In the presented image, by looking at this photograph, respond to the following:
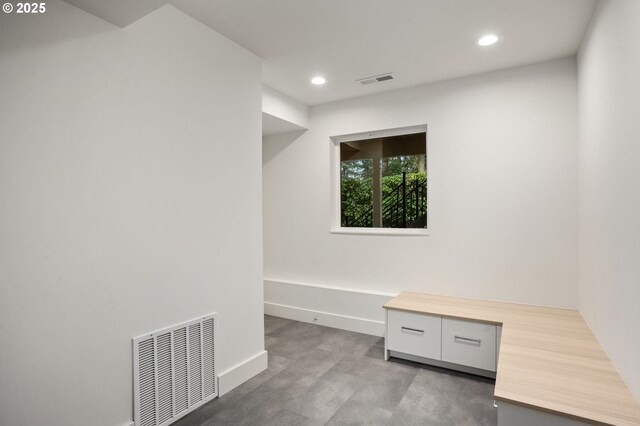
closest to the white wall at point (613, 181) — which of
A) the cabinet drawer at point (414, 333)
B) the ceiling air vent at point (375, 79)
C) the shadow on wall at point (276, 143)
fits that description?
the cabinet drawer at point (414, 333)

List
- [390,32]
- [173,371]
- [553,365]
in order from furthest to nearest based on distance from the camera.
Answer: [390,32]
[173,371]
[553,365]

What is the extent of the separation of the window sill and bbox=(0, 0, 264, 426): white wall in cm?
168

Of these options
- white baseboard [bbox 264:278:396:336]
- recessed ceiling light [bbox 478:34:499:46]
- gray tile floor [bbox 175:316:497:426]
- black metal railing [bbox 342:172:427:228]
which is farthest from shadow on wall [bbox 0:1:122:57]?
white baseboard [bbox 264:278:396:336]

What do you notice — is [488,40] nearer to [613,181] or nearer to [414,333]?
[613,181]

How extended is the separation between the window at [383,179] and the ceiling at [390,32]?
2.57ft

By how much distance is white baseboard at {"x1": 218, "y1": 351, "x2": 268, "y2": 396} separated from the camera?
2.44m

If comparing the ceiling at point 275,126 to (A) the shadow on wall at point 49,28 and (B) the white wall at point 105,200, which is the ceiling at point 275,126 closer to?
(B) the white wall at point 105,200

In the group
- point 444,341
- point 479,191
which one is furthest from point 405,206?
point 444,341

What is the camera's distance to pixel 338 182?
418 centimetres

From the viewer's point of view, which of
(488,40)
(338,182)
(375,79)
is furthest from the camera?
(338,182)

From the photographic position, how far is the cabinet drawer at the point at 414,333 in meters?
2.83

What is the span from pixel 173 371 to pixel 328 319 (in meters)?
2.11

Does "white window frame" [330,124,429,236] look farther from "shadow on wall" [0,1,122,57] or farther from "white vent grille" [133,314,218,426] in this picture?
"shadow on wall" [0,1,122,57]

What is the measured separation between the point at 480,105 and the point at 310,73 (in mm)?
1620
